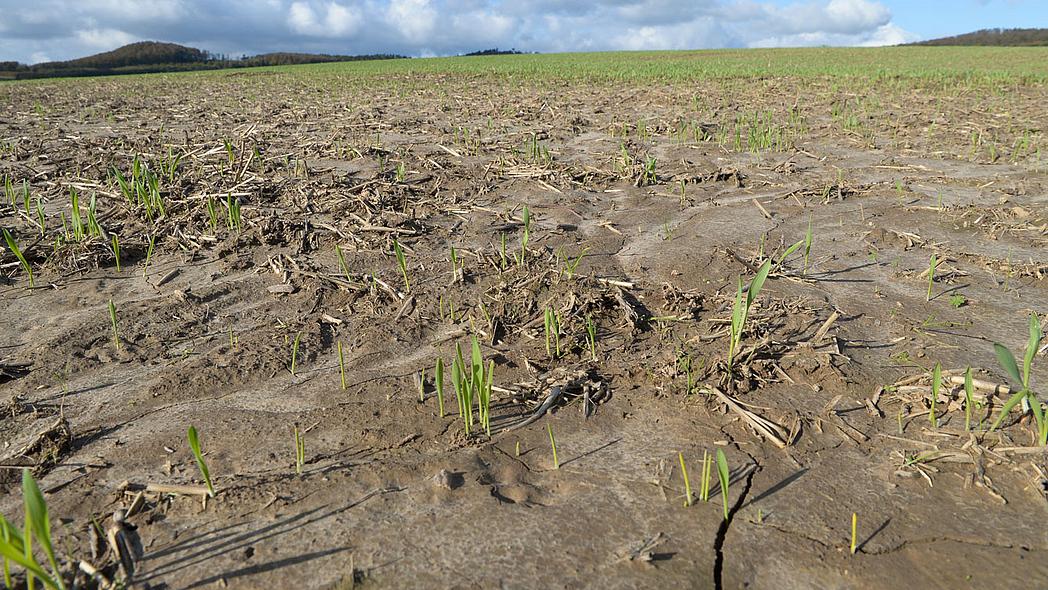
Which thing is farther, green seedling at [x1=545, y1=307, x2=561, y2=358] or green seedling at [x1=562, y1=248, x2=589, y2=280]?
green seedling at [x1=562, y1=248, x2=589, y2=280]

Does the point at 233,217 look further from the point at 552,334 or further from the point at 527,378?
the point at 527,378

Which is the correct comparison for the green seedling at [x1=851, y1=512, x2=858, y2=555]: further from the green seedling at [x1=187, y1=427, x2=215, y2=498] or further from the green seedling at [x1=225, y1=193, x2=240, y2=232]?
the green seedling at [x1=225, y1=193, x2=240, y2=232]

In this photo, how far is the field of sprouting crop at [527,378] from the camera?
151cm

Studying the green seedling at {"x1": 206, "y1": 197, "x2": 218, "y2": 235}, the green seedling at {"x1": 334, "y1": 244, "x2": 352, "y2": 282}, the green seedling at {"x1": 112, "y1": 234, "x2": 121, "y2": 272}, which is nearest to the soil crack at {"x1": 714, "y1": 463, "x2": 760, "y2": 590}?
the green seedling at {"x1": 334, "y1": 244, "x2": 352, "y2": 282}

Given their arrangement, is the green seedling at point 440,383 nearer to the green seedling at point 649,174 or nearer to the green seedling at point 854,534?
the green seedling at point 854,534

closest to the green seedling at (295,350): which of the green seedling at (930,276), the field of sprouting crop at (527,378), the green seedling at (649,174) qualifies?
the field of sprouting crop at (527,378)

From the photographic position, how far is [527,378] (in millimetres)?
2309

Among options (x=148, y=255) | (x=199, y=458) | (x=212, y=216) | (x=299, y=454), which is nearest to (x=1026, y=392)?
(x=299, y=454)

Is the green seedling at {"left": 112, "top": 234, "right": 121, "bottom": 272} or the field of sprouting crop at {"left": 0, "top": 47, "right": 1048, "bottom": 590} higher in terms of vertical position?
the green seedling at {"left": 112, "top": 234, "right": 121, "bottom": 272}

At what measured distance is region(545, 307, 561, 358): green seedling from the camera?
2430mm

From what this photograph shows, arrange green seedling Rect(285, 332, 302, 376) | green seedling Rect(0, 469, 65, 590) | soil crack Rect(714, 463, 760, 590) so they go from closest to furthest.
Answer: green seedling Rect(0, 469, 65, 590)
soil crack Rect(714, 463, 760, 590)
green seedling Rect(285, 332, 302, 376)

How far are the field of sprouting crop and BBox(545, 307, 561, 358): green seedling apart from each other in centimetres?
3

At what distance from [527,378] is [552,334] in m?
0.32

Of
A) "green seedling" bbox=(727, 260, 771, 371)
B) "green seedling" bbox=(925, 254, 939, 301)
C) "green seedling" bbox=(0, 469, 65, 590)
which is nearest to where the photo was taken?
"green seedling" bbox=(0, 469, 65, 590)
